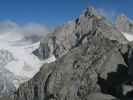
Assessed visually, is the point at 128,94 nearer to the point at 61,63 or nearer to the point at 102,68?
the point at 102,68

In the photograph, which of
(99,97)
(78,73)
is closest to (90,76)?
(78,73)

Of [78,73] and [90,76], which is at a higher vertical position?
[78,73]

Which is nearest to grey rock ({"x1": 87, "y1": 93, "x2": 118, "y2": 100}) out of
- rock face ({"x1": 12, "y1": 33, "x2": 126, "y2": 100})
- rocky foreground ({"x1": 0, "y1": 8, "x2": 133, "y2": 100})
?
rocky foreground ({"x1": 0, "y1": 8, "x2": 133, "y2": 100})

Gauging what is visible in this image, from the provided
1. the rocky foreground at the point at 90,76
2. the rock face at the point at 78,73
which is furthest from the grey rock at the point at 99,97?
the rock face at the point at 78,73

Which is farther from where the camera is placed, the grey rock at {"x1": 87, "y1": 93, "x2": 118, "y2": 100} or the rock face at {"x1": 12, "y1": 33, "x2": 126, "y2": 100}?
the rock face at {"x1": 12, "y1": 33, "x2": 126, "y2": 100}

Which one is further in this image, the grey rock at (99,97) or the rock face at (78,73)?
the rock face at (78,73)

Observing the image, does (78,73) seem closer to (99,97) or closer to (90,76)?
(90,76)

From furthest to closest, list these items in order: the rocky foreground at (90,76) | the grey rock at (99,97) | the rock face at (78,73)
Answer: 1. the rock face at (78,73)
2. the rocky foreground at (90,76)
3. the grey rock at (99,97)

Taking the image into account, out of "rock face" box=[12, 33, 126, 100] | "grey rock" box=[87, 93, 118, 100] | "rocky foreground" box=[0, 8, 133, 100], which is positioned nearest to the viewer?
"grey rock" box=[87, 93, 118, 100]

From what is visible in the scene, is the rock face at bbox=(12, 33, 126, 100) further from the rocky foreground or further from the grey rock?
the grey rock

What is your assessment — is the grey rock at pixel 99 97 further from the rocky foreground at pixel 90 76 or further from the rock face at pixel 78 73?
the rock face at pixel 78 73

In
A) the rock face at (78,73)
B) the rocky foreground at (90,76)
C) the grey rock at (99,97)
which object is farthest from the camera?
the rock face at (78,73)

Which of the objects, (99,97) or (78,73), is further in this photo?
(78,73)

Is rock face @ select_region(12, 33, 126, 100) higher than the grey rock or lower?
higher
